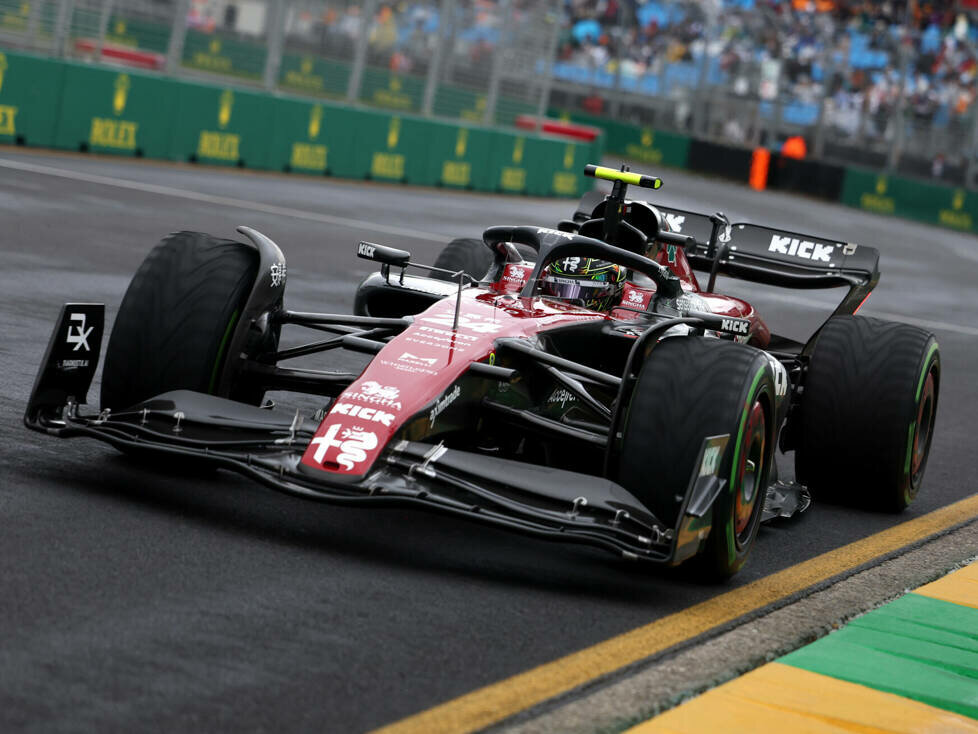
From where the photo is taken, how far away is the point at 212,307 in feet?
20.6

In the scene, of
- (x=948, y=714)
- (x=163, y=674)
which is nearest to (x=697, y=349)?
(x=948, y=714)

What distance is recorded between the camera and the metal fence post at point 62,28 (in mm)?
19469

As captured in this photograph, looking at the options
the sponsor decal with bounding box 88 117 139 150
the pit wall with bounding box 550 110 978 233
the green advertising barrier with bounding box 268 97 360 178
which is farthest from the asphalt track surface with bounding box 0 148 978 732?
the pit wall with bounding box 550 110 978 233

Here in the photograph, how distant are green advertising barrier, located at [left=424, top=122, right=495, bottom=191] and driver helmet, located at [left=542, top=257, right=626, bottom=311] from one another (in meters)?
18.1


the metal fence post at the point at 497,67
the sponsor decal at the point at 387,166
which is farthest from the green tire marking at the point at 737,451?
the metal fence post at the point at 497,67

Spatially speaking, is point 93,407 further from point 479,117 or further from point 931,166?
point 931,166

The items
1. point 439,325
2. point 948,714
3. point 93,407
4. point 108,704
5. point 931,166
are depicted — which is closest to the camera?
point 108,704

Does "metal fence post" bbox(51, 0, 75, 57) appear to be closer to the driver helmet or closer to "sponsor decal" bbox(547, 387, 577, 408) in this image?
the driver helmet

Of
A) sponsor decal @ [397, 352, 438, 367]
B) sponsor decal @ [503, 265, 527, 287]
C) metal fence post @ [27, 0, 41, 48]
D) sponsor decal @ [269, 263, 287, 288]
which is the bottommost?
sponsor decal @ [397, 352, 438, 367]

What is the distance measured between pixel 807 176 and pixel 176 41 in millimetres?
17120

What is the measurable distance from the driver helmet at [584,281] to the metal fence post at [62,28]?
1380cm

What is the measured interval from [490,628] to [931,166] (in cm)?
2945

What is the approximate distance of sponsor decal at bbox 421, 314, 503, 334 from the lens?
6270 millimetres

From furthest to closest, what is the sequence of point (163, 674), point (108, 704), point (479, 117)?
point (479, 117) < point (163, 674) < point (108, 704)
